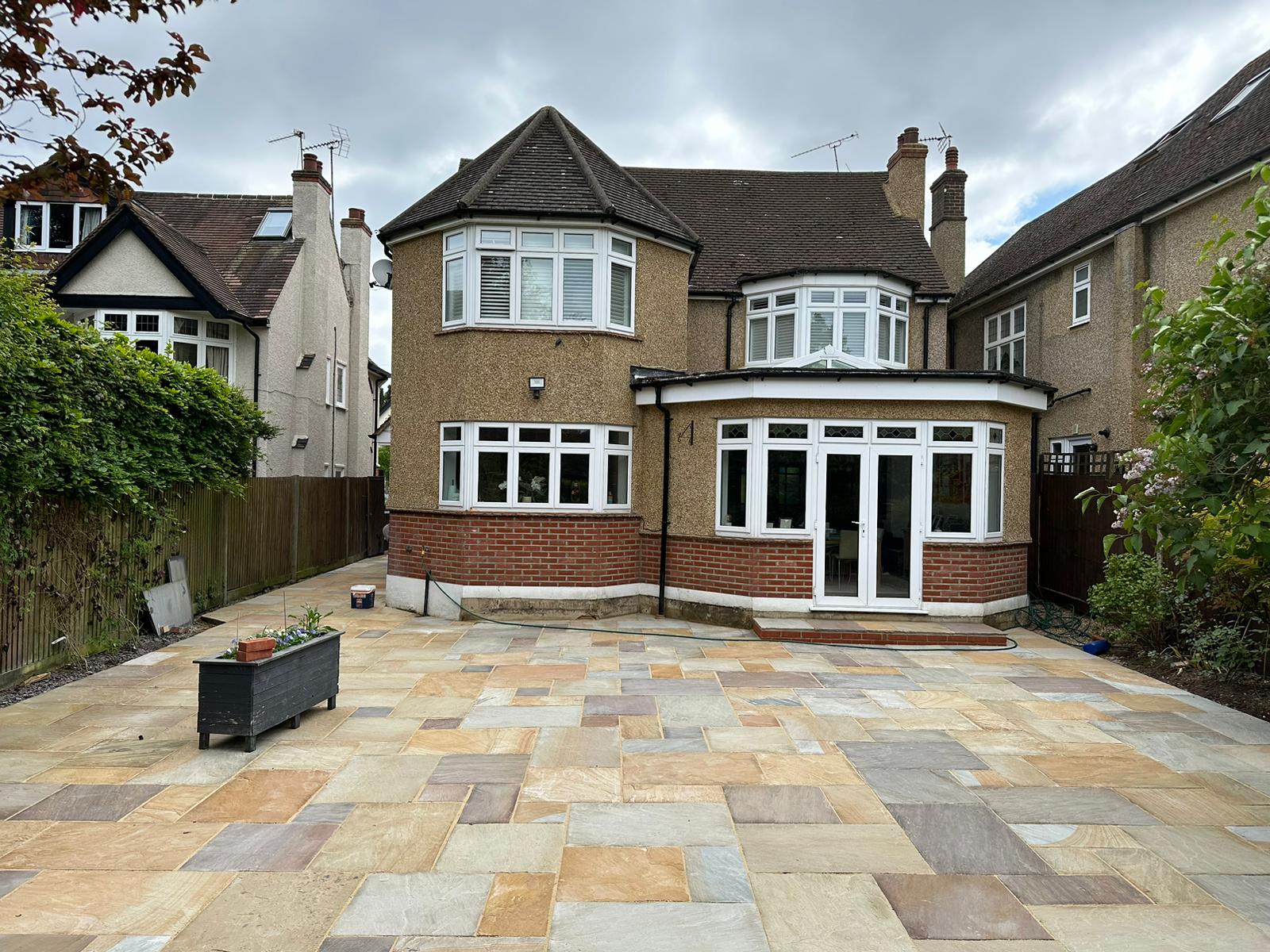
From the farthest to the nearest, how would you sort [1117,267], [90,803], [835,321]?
[835,321] → [1117,267] → [90,803]

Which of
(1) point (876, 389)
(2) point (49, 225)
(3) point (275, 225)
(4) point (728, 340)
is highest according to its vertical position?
(3) point (275, 225)

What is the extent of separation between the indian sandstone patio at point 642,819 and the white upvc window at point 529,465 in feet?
11.9

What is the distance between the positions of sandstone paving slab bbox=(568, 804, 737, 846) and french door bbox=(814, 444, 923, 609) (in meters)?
5.79

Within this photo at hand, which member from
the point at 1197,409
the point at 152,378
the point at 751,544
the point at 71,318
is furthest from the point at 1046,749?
the point at 71,318

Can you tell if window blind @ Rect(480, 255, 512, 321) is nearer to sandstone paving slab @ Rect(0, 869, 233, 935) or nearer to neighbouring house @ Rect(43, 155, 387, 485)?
neighbouring house @ Rect(43, 155, 387, 485)

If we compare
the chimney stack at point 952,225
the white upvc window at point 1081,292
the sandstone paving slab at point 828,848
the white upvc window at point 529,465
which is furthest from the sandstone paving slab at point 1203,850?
the chimney stack at point 952,225

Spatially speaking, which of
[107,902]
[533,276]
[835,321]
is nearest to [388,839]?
[107,902]

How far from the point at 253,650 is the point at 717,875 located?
11.2ft

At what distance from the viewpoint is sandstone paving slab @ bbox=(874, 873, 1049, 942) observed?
323 cm

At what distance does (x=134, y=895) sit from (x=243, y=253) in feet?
55.1

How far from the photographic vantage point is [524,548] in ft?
34.4

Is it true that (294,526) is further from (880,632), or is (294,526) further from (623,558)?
(880,632)

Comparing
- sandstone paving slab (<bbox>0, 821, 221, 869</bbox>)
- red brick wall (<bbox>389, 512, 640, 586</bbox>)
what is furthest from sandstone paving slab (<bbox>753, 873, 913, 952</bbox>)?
red brick wall (<bbox>389, 512, 640, 586</bbox>)

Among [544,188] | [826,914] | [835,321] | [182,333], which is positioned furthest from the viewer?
[182,333]
